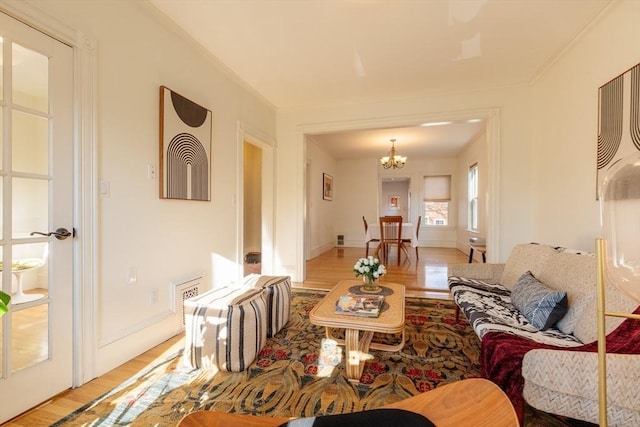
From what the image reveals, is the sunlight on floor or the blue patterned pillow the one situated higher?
the blue patterned pillow

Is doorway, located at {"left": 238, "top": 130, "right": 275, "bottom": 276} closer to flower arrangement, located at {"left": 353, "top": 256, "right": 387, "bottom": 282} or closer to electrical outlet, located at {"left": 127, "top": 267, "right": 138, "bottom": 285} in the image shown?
electrical outlet, located at {"left": 127, "top": 267, "right": 138, "bottom": 285}

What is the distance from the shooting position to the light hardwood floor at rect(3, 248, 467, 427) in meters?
1.48

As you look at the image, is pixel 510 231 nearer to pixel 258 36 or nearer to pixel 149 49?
pixel 258 36

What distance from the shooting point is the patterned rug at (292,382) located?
1.46m

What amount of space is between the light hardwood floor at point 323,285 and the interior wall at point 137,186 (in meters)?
0.11

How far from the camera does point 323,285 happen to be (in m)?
3.93

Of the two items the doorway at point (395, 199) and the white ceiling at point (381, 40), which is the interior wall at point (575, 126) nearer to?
the white ceiling at point (381, 40)

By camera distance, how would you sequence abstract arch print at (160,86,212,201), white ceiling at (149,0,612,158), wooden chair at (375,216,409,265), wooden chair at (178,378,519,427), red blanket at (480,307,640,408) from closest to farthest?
wooden chair at (178,378,519,427), red blanket at (480,307,640,408), white ceiling at (149,0,612,158), abstract arch print at (160,86,212,201), wooden chair at (375,216,409,265)

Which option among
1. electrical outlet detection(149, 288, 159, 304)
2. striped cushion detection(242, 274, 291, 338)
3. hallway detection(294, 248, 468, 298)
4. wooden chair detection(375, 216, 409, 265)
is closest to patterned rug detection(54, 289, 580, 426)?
striped cushion detection(242, 274, 291, 338)

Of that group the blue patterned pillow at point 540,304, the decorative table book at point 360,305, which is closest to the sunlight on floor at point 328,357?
the decorative table book at point 360,305

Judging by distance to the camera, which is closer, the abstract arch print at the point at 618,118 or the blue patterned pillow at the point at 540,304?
the blue patterned pillow at the point at 540,304

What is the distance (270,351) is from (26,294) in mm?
1459

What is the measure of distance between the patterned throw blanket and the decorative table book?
59 cm

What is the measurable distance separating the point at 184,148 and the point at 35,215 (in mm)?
1152
